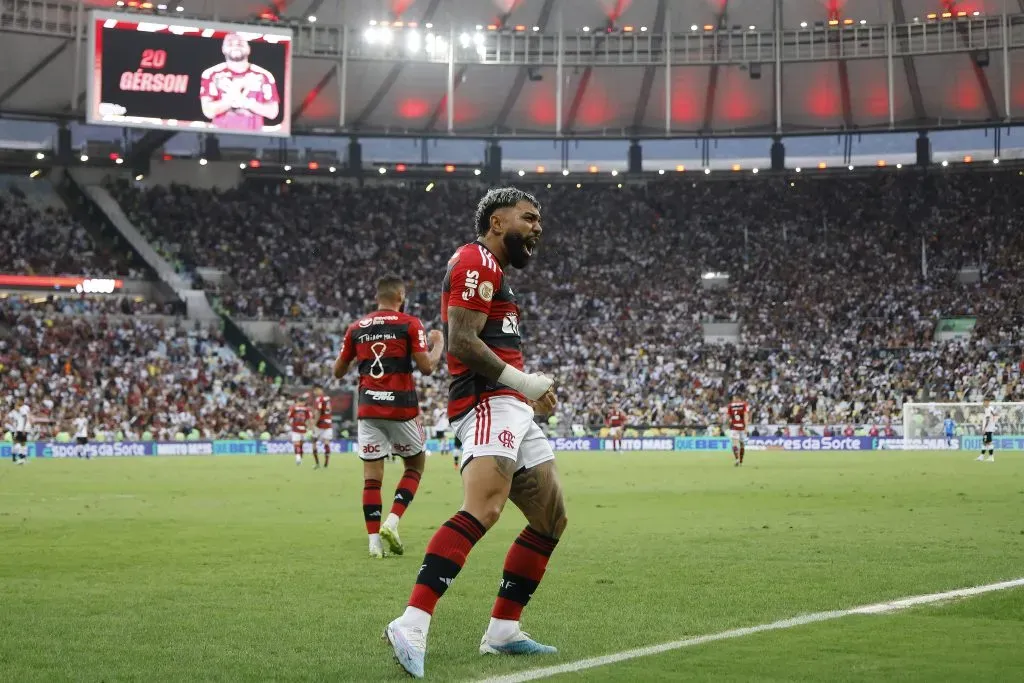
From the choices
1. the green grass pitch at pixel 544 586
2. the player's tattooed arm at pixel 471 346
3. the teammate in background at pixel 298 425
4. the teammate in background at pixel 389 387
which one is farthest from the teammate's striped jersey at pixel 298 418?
the player's tattooed arm at pixel 471 346

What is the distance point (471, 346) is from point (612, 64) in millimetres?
52046

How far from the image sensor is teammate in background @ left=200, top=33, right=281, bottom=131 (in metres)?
47.8

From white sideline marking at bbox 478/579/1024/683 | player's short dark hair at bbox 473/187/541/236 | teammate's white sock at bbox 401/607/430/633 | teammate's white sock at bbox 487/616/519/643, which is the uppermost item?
player's short dark hair at bbox 473/187/541/236

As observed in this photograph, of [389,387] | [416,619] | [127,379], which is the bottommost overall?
[416,619]

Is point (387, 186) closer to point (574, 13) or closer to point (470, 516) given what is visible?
point (574, 13)

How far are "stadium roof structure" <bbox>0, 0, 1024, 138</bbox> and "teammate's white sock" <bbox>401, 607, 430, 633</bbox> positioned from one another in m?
49.1

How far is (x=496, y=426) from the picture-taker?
6.92 metres

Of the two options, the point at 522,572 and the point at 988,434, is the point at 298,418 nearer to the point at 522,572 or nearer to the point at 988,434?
the point at 988,434

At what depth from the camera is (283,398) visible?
173ft

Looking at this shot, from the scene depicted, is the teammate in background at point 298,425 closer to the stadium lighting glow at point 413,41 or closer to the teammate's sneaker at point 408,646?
the stadium lighting glow at point 413,41

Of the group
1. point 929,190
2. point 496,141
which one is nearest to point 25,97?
point 496,141

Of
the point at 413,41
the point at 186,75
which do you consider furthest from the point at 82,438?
the point at 413,41

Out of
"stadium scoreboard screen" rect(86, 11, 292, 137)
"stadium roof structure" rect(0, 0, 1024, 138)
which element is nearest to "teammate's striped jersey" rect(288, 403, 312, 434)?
"stadium scoreboard screen" rect(86, 11, 292, 137)

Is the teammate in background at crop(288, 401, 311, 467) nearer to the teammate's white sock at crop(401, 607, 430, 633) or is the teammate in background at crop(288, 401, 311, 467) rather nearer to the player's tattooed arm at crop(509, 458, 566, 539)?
the player's tattooed arm at crop(509, 458, 566, 539)
